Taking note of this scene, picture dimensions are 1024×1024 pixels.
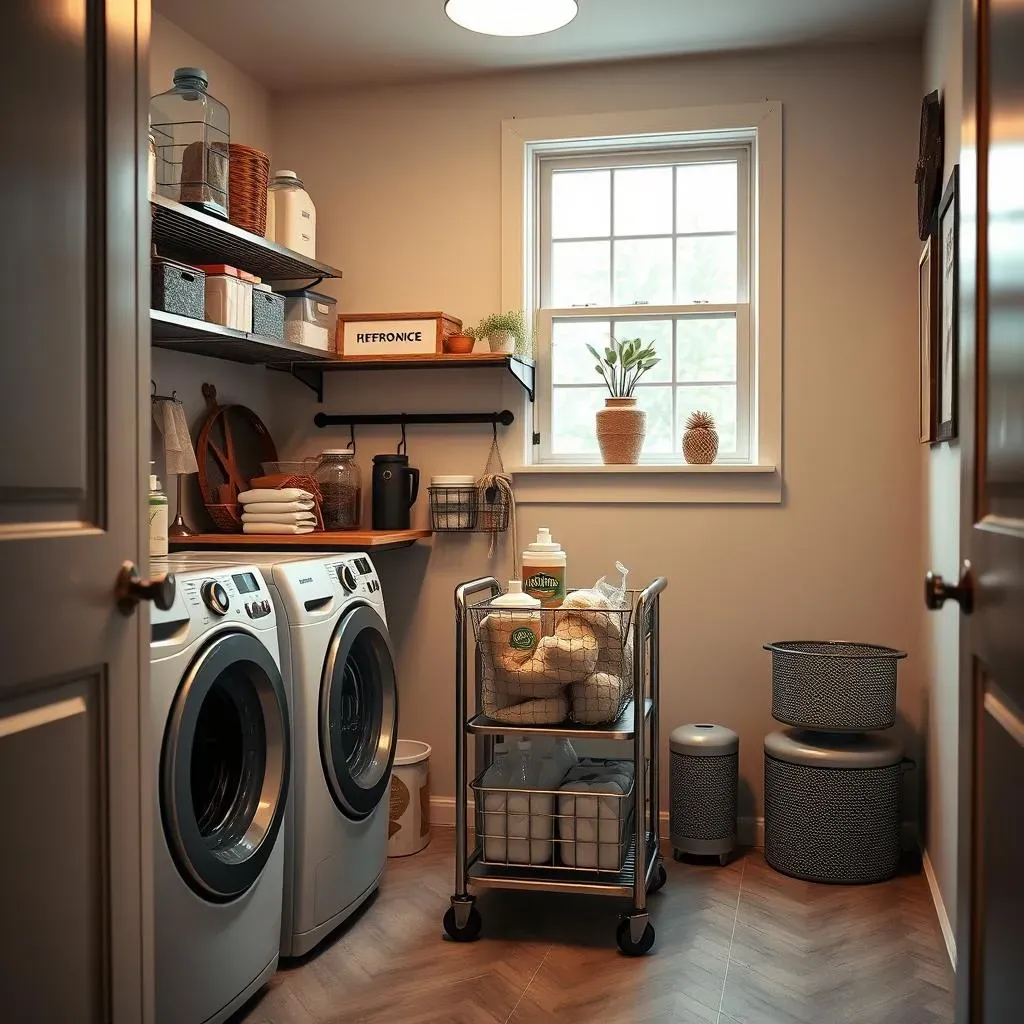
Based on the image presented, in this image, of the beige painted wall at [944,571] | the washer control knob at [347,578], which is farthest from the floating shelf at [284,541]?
the beige painted wall at [944,571]

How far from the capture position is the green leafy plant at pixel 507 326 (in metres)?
3.55

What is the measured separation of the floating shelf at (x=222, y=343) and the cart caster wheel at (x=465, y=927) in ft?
5.32

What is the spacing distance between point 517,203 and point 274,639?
1894 millimetres

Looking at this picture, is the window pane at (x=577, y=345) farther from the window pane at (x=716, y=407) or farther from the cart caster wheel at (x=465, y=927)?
the cart caster wheel at (x=465, y=927)

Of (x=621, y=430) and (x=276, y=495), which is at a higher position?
(x=621, y=430)

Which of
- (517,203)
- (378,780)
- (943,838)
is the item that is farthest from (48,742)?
(517,203)

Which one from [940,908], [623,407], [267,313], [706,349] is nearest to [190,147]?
[267,313]

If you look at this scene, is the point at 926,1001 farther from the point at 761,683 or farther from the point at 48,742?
the point at 48,742

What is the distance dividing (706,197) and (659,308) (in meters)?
0.42

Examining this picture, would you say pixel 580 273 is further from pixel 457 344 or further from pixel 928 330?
pixel 928 330

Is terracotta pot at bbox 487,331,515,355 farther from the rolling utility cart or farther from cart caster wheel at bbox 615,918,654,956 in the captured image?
cart caster wheel at bbox 615,918,654,956

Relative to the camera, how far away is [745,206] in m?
3.66

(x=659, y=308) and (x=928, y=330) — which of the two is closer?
(x=928, y=330)

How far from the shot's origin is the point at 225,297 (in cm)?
296
